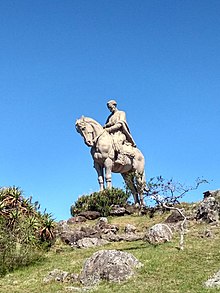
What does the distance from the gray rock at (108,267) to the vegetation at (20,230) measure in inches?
146

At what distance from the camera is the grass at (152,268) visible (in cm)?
1212

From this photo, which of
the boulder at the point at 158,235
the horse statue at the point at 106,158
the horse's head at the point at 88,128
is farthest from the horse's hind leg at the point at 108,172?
the boulder at the point at 158,235

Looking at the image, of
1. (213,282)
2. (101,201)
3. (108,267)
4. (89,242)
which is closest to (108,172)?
(101,201)

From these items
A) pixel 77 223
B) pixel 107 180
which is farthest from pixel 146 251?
pixel 107 180

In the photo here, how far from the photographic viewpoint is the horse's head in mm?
28516

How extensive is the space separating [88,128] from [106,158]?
229cm

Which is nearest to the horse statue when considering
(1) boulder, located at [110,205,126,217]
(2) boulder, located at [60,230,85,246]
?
(1) boulder, located at [110,205,126,217]

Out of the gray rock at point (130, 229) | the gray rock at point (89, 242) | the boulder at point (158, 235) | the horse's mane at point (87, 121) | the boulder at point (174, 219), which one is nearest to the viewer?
the boulder at point (158, 235)

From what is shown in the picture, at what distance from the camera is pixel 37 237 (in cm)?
1888

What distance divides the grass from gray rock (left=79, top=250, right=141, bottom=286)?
27 cm

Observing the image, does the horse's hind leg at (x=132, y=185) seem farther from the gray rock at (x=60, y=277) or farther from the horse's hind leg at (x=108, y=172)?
the gray rock at (x=60, y=277)

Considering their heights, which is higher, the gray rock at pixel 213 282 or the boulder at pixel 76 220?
the boulder at pixel 76 220

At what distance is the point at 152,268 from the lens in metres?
13.8

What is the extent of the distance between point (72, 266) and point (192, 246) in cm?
461
